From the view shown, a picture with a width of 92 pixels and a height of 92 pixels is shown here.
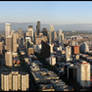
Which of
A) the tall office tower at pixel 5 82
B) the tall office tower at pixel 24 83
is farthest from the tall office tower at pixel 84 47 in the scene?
the tall office tower at pixel 5 82

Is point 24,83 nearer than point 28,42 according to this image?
Yes

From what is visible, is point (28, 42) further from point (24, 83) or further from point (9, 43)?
point (24, 83)

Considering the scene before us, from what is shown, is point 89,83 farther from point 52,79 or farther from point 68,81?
point 52,79

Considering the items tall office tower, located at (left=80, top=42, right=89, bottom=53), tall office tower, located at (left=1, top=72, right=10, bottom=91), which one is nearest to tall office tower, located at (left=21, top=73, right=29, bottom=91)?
tall office tower, located at (left=1, top=72, right=10, bottom=91)

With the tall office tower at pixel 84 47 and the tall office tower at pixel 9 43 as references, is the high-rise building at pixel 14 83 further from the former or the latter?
the tall office tower at pixel 9 43

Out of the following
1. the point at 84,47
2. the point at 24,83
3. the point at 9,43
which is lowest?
the point at 24,83

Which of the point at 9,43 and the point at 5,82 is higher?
the point at 9,43

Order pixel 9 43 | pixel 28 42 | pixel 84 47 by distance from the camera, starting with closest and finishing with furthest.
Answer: pixel 84 47
pixel 9 43
pixel 28 42

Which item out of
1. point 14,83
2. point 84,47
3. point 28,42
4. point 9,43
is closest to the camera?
point 14,83

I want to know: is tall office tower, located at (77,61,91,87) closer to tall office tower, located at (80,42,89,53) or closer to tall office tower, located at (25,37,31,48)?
tall office tower, located at (80,42,89,53)

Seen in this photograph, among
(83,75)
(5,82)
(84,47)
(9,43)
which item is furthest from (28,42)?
(83,75)

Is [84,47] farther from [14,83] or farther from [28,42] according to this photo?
[14,83]
